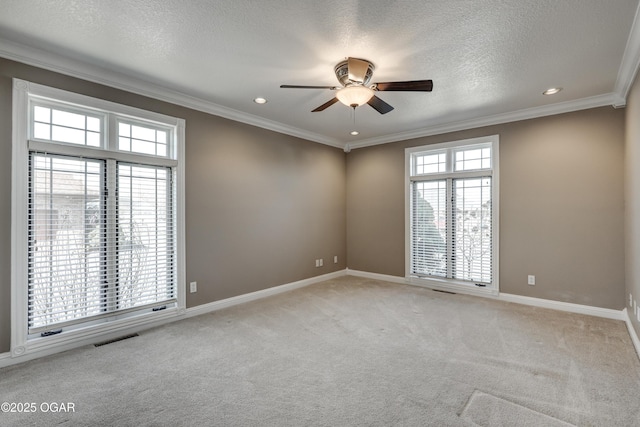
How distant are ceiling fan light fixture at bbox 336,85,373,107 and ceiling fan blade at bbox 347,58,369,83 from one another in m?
0.08

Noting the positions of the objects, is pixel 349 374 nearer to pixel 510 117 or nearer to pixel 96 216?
pixel 96 216

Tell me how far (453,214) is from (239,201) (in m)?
3.33

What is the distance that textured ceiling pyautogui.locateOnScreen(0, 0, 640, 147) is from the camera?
7.04 feet

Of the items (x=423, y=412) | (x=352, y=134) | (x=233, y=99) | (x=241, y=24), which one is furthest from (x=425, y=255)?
(x=241, y=24)

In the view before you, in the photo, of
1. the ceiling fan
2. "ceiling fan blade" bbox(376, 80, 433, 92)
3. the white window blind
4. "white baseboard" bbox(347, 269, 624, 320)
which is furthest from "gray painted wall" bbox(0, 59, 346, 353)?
"white baseboard" bbox(347, 269, 624, 320)

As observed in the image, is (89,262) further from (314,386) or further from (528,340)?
(528,340)

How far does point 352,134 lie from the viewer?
216 inches

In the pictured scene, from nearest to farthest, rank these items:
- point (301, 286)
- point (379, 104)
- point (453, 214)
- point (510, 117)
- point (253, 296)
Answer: point (379, 104), point (510, 117), point (253, 296), point (453, 214), point (301, 286)

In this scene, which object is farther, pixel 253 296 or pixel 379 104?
pixel 253 296

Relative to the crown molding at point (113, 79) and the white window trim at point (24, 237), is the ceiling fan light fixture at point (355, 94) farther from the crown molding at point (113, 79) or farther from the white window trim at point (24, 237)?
the white window trim at point (24, 237)

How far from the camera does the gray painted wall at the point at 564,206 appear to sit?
146 inches

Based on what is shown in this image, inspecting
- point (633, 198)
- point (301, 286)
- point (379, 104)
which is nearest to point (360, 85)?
point (379, 104)

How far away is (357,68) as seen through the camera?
2654mm

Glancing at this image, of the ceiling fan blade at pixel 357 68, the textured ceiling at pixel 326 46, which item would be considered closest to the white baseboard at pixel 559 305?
the textured ceiling at pixel 326 46
